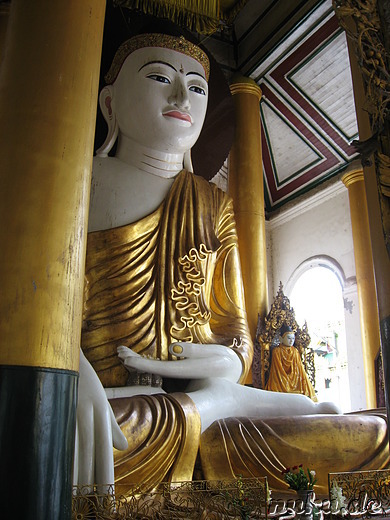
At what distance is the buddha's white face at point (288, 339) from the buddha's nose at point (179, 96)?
209cm

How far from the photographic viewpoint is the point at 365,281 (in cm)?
568

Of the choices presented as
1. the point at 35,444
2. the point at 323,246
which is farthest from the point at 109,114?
the point at 323,246

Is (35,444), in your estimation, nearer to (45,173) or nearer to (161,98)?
(45,173)

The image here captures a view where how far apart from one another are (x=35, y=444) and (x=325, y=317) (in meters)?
6.85

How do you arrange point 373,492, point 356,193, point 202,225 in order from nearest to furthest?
point 373,492, point 202,225, point 356,193

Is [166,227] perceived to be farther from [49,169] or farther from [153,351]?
[49,169]

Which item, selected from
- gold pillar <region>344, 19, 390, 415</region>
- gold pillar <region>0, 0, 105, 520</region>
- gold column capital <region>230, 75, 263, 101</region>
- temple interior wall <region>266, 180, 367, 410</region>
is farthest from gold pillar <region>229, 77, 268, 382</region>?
gold pillar <region>0, 0, 105, 520</region>

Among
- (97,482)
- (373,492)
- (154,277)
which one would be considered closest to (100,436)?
(97,482)

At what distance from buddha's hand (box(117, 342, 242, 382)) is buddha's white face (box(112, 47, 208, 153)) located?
132 cm

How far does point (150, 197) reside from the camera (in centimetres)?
314

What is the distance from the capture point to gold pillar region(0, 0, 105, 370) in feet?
4.18

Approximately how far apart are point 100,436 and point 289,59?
18.1 ft

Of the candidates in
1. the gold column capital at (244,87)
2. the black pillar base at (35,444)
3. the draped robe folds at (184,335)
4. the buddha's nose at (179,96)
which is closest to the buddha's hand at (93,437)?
the draped robe folds at (184,335)

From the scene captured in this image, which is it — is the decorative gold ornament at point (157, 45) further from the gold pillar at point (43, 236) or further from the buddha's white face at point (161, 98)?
the gold pillar at point (43, 236)
